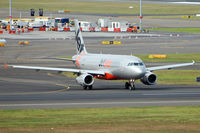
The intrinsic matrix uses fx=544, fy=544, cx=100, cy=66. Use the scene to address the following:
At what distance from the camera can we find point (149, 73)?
57.7 meters

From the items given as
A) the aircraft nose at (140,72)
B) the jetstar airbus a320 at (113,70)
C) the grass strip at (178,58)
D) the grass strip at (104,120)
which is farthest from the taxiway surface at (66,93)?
the grass strip at (178,58)

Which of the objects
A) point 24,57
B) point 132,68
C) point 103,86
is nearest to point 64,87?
point 103,86

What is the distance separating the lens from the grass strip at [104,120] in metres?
31.4

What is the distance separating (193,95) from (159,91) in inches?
211

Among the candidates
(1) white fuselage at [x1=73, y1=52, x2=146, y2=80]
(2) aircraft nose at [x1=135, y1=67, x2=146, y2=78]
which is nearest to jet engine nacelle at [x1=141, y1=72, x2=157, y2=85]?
(1) white fuselage at [x1=73, y1=52, x2=146, y2=80]

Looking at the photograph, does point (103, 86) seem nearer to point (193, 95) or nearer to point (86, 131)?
point (193, 95)

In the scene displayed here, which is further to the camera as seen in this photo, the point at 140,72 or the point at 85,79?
the point at 85,79

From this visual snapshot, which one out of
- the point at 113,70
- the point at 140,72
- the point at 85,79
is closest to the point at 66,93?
the point at 85,79

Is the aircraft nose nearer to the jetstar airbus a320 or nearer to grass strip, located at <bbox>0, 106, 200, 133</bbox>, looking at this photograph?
the jetstar airbus a320

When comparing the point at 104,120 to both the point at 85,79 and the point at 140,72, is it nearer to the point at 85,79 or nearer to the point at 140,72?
the point at 140,72

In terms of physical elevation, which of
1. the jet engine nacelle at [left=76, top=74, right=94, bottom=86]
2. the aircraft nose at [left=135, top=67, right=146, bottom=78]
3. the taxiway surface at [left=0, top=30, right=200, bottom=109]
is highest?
the aircraft nose at [left=135, top=67, right=146, bottom=78]

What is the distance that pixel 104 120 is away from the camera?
34.9 meters

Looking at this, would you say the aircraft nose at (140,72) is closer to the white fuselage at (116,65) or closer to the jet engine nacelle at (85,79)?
the white fuselage at (116,65)

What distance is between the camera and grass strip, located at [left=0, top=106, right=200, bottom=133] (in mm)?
31438
